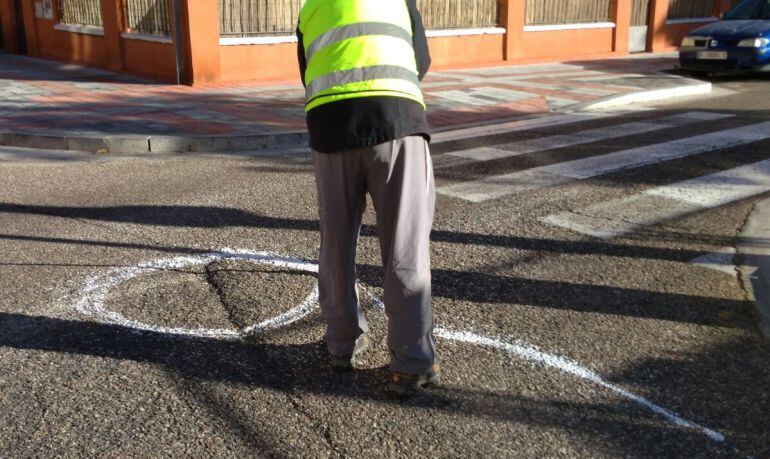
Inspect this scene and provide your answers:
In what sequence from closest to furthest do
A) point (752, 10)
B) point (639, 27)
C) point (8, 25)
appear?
point (752, 10) → point (8, 25) → point (639, 27)

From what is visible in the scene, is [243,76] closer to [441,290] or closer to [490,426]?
[441,290]

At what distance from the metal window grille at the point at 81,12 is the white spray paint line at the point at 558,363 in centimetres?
1483

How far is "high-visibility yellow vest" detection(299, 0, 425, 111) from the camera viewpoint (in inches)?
131

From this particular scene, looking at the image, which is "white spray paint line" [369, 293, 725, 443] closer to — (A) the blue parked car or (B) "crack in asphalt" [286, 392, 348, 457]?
(B) "crack in asphalt" [286, 392, 348, 457]

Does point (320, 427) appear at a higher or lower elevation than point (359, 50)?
lower

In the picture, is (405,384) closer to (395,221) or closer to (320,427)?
(320,427)

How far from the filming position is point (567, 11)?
66.2 ft

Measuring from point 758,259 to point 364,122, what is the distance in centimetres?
351

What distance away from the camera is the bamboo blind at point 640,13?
22.2m

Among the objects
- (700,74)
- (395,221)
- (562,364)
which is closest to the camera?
(395,221)

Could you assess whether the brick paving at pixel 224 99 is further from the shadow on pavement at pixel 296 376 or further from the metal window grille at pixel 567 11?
the shadow on pavement at pixel 296 376

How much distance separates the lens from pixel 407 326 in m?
3.56

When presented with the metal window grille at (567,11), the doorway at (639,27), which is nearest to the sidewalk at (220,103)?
the metal window grille at (567,11)

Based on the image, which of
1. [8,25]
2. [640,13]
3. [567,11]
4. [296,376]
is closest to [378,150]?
[296,376]
